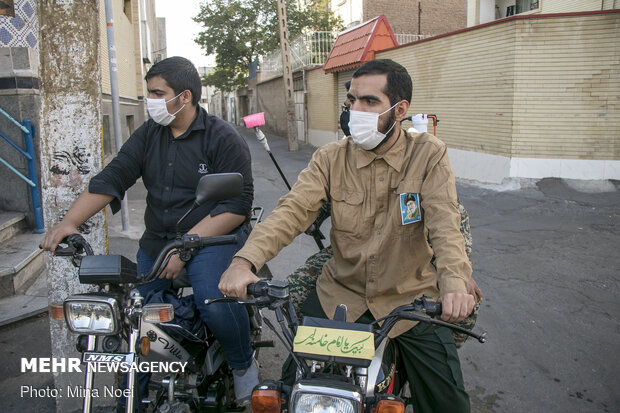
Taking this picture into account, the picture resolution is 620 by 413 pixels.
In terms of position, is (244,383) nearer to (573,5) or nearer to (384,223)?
(384,223)

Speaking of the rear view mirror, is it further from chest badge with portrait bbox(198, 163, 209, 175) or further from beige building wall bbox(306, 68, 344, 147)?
beige building wall bbox(306, 68, 344, 147)

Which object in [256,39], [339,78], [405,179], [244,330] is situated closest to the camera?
[405,179]

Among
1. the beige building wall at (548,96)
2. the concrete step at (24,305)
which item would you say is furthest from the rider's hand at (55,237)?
the beige building wall at (548,96)

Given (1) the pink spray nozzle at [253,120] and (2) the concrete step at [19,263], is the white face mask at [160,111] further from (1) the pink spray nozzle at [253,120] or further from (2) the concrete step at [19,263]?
(2) the concrete step at [19,263]

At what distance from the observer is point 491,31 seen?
10.4 metres

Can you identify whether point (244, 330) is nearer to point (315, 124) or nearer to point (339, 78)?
point (339, 78)

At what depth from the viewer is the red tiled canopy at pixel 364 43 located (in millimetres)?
16109

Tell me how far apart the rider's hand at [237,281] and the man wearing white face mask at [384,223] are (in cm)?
12

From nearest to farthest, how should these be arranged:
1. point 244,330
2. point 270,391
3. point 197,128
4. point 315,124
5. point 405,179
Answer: point 270,391 → point 405,179 → point 244,330 → point 197,128 → point 315,124

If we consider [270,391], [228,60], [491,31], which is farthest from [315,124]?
[270,391]

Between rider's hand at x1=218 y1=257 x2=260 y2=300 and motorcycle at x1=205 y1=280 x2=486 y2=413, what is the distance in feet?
0.26

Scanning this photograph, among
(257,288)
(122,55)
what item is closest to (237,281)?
(257,288)

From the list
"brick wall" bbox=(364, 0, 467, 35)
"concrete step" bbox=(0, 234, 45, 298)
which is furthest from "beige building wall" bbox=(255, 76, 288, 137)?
"concrete step" bbox=(0, 234, 45, 298)

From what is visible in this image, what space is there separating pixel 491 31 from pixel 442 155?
9.13 m
